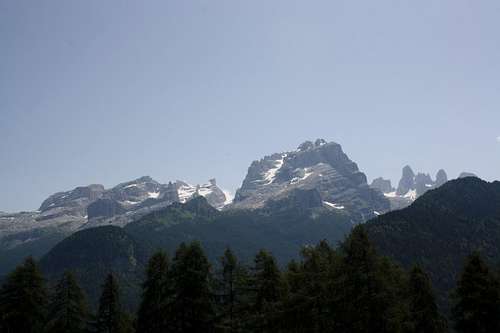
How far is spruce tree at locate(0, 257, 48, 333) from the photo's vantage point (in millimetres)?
46562

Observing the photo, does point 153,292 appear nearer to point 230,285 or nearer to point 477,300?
point 230,285

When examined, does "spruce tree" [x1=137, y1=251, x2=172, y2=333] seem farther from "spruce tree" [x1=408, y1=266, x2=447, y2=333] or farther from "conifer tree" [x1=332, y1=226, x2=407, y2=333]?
"spruce tree" [x1=408, y1=266, x2=447, y2=333]

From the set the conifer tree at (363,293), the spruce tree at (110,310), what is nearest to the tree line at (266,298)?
the conifer tree at (363,293)

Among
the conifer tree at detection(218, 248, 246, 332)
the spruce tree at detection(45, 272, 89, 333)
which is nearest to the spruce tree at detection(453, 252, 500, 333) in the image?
the conifer tree at detection(218, 248, 246, 332)

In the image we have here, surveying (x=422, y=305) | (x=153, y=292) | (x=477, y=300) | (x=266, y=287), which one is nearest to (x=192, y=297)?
(x=266, y=287)

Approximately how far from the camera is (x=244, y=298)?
148 feet

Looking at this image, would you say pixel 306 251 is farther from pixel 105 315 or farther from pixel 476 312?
pixel 105 315

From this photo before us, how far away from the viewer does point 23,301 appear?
4741cm

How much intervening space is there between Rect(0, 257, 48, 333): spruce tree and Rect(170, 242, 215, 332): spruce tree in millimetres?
16768

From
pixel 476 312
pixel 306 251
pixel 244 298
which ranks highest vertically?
pixel 306 251

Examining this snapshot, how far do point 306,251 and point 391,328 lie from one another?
16.8 meters

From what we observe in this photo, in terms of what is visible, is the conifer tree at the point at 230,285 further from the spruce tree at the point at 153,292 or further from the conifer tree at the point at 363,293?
the conifer tree at the point at 363,293

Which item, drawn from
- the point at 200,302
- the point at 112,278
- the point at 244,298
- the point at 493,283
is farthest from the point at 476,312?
the point at 112,278

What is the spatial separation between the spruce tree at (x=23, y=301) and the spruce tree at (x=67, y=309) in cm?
151
